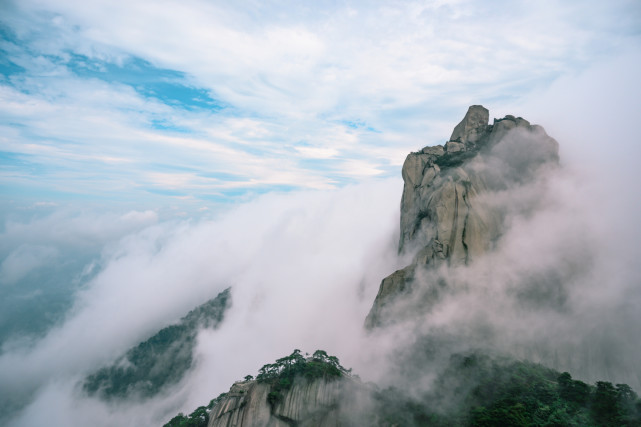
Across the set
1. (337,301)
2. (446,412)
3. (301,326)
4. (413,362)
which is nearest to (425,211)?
(413,362)

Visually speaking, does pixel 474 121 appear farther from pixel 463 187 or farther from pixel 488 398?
pixel 488 398

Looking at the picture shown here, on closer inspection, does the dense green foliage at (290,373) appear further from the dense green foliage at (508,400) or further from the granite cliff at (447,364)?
the dense green foliage at (508,400)

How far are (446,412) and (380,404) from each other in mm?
11614

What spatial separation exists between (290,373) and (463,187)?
5477 cm

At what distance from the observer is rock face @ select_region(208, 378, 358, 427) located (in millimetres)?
50062

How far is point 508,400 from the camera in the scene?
39.2m

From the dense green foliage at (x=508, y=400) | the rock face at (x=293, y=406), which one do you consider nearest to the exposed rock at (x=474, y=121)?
the dense green foliage at (x=508, y=400)

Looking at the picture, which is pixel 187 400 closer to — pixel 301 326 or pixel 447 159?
pixel 301 326

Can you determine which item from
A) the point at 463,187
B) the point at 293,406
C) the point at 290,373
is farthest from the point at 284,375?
the point at 463,187

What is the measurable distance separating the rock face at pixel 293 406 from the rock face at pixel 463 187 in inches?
887

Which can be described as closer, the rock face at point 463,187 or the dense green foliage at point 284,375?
the dense green foliage at point 284,375

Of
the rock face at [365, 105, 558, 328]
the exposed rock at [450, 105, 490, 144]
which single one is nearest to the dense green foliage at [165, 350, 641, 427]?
the rock face at [365, 105, 558, 328]

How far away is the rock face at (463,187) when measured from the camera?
61.5 m

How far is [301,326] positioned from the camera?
555 feet
